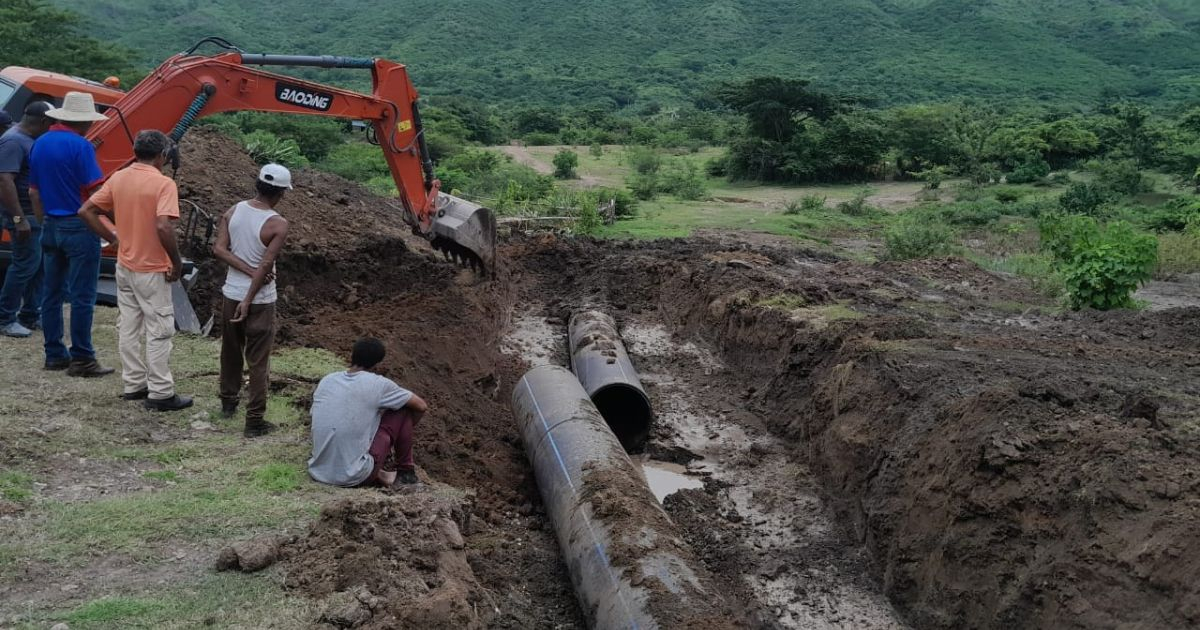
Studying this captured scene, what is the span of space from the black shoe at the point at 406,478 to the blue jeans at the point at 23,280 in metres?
4.24

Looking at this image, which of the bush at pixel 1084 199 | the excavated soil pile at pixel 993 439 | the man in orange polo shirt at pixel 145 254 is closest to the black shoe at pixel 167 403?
the man in orange polo shirt at pixel 145 254

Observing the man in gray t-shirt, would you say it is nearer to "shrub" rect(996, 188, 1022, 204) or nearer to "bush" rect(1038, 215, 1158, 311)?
"bush" rect(1038, 215, 1158, 311)

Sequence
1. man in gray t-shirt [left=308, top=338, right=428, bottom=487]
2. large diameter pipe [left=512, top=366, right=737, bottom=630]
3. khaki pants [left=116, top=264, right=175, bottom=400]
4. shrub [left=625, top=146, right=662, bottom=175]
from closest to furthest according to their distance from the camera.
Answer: large diameter pipe [left=512, top=366, right=737, bottom=630] < man in gray t-shirt [left=308, top=338, right=428, bottom=487] < khaki pants [left=116, top=264, right=175, bottom=400] < shrub [left=625, top=146, right=662, bottom=175]

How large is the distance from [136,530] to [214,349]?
403 cm

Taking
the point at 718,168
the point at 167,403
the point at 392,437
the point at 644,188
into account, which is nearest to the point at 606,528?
the point at 392,437

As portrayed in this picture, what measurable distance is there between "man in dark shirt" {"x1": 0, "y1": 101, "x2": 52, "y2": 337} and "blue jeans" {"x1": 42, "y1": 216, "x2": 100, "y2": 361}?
0.57 m

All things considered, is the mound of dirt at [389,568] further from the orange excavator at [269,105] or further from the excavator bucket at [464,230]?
the excavator bucket at [464,230]

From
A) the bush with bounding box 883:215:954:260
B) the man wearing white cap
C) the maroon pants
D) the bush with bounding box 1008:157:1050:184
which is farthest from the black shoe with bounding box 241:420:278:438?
the bush with bounding box 1008:157:1050:184

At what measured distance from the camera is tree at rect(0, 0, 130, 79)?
2880 centimetres

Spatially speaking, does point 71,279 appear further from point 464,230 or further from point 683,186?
point 683,186

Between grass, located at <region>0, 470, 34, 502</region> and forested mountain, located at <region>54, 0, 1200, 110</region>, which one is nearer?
grass, located at <region>0, 470, 34, 502</region>

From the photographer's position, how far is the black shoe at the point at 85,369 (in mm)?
7988

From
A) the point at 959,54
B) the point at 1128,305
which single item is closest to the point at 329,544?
the point at 1128,305

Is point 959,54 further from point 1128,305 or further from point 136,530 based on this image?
point 136,530
